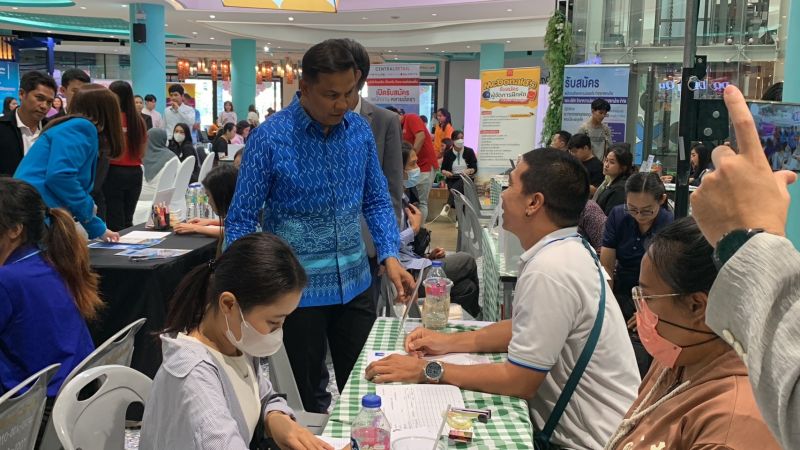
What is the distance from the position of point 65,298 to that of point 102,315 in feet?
3.68

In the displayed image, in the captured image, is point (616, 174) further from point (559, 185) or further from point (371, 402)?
point (371, 402)

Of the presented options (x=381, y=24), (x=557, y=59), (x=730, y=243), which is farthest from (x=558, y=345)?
(x=381, y=24)

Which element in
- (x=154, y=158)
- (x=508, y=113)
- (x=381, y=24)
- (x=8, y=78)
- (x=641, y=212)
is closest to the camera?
(x=641, y=212)

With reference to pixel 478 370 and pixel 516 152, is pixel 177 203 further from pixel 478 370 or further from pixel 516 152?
pixel 478 370

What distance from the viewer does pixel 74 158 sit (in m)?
3.72

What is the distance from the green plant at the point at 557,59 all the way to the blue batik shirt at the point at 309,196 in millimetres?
7463

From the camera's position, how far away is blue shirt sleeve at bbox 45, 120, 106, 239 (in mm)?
3670

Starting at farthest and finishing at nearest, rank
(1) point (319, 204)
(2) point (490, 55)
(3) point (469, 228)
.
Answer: (2) point (490, 55), (3) point (469, 228), (1) point (319, 204)

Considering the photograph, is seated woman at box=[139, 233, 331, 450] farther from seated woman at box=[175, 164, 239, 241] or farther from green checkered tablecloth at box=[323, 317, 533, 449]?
seated woman at box=[175, 164, 239, 241]

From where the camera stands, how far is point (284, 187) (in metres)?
2.44

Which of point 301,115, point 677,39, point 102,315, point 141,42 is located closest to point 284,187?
point 301,115

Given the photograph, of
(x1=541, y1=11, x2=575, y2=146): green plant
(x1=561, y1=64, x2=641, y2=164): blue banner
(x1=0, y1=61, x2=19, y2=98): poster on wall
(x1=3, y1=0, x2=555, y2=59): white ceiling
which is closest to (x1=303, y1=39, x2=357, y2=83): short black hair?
(x1=561, y1=64, x2=641, y2=164): blue banner

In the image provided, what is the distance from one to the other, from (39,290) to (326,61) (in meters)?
1.18

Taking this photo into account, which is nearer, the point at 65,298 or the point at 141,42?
the point at 65,298
